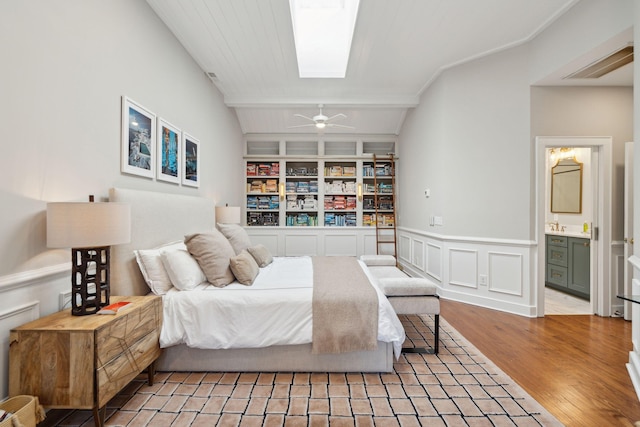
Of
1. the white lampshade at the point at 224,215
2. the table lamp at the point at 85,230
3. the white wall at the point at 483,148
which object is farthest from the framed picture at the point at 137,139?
the white wall at the point at 483,148

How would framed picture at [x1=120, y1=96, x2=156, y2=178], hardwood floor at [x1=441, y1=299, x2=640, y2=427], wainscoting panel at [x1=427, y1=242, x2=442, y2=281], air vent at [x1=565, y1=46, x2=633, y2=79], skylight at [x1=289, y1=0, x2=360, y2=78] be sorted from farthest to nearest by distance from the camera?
wainscoting panel at [x1=427, y1=242, x2=442, y2=281]
skylight at [x1=289, y1=0, x2=360, y2=78]
air vent at [x1=565, y1=46, x2=633, y2=79]
framed picture at [x1=120, y1=96, x2=156, y2=178]
hardwood floor at [x1=441, y1=299, x2=640, y2=427]

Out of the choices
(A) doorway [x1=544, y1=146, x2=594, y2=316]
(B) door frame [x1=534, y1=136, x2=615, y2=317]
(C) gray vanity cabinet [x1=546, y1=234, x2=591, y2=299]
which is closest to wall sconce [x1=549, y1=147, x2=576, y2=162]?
(A) doorway [x1=544, y1=146, x2=594, y2=316]

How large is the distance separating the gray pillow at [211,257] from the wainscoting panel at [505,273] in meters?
3.07

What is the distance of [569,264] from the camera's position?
14.1 feet

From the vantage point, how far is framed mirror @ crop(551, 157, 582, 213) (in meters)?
4.71

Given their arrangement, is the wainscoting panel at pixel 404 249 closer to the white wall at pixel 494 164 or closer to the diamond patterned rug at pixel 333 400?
the white wall at pixel 494 164

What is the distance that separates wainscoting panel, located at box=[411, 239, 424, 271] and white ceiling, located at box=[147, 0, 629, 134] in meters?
2.30

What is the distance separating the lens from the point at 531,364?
92.4 inches

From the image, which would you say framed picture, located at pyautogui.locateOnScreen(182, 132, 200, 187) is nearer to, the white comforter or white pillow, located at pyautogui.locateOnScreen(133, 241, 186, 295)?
white pillow, located at pyautogui.locateOnScreen(133, 241, 186, 295)

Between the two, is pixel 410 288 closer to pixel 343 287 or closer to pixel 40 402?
pixel 343 287

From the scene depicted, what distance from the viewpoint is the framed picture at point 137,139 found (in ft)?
7.71

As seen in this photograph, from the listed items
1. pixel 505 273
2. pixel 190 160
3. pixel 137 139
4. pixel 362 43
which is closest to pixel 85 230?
pixel 137 139

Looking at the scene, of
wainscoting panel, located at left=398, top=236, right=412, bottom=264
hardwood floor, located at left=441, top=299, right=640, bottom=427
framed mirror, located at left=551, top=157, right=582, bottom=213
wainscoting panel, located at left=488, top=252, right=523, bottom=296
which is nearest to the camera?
hardwood floor, located at left=441, top=299, right=640, bottom=427

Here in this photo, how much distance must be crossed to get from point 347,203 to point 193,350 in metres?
4.43
